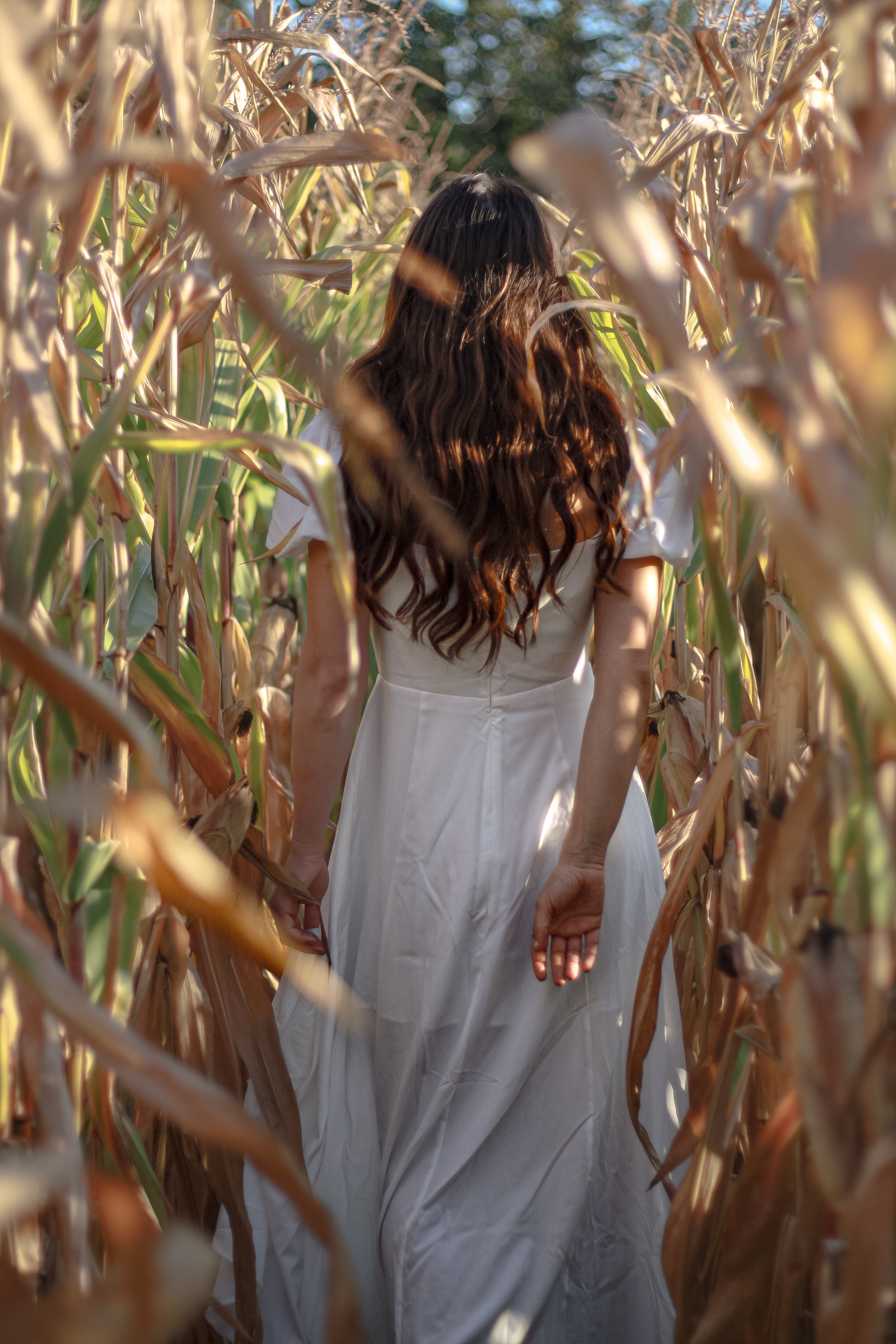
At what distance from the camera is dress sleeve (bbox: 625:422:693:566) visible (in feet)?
3.11

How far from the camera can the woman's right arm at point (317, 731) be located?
1.02 m

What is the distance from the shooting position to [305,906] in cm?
108

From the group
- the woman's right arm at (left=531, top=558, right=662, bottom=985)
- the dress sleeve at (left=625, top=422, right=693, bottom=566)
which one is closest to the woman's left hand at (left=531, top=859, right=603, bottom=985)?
the woman's right arm at (left=531, top=558, right=662, bottom=985)

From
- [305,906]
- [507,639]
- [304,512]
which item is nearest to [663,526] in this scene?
[507,639]

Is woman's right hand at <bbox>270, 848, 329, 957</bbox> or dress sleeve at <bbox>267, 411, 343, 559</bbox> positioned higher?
dress sleeve at <bbox>267, 411, 343, 559</bbox>

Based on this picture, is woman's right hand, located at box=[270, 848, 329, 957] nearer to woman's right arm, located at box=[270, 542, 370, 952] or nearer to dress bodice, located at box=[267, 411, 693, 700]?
woman's right arm, located at box=[270, 542, 370, 952]

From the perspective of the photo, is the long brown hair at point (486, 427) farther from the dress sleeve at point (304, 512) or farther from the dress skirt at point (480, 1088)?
the dress skirt at point (480, 1088)

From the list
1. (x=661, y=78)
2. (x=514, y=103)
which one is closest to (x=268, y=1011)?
(x=661, y=78)

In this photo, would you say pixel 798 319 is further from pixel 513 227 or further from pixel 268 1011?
pixel 268 1011

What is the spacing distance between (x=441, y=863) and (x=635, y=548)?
37cm

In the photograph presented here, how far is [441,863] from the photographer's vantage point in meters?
1.08

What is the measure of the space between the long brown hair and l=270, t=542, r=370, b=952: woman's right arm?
0.04 metres

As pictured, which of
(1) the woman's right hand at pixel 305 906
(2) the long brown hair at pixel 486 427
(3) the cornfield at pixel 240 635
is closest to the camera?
(3) the cornfield at pixel 240 635

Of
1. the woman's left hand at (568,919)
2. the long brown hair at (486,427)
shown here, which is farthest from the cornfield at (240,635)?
the woman's left hand at (568,919)
